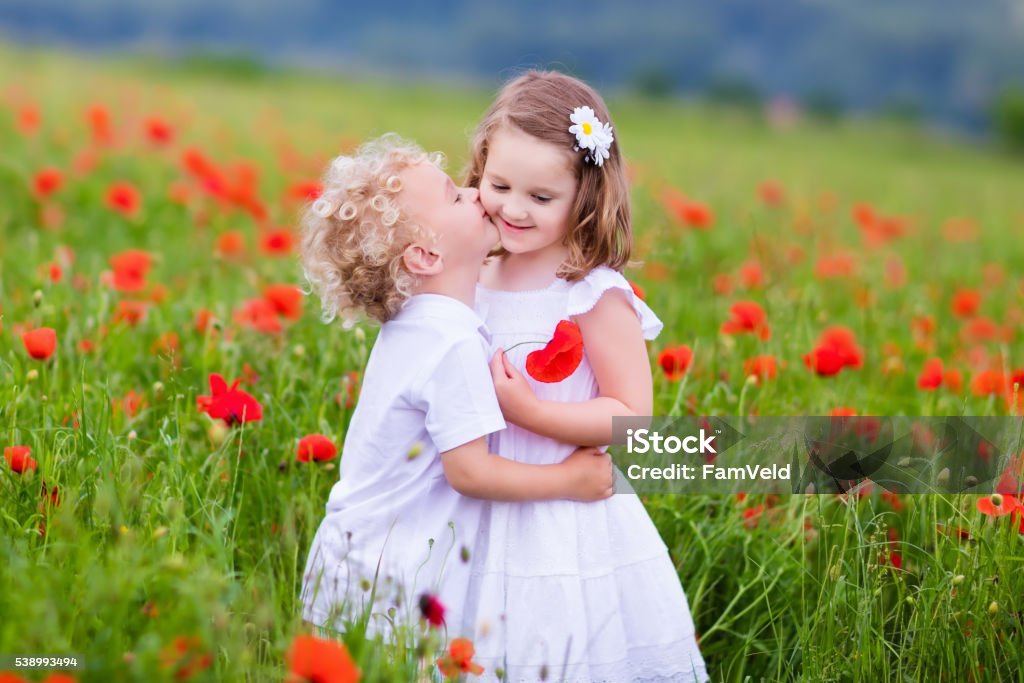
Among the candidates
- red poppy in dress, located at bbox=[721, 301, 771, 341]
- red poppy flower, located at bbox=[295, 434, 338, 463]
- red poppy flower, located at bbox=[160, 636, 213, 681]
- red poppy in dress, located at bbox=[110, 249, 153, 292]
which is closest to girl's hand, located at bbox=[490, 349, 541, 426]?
red poppy flower, located at bbox=[295, 434, 338, 463]

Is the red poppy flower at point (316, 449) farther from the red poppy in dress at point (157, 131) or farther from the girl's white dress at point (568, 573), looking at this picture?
the red poppy in dress at point (157, 131)

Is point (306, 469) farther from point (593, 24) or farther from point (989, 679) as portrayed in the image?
point (593, 24)

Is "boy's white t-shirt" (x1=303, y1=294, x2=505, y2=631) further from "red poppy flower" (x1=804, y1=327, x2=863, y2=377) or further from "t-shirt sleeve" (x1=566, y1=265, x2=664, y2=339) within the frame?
"red poppy flower" (x1=804, y1=327, x2=863, y2=377)

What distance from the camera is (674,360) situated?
2422 millimetres

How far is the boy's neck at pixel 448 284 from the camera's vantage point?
2.01m

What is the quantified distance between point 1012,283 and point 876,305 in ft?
6.44


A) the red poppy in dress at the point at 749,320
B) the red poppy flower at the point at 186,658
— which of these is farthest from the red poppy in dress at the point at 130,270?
the red poppy flower at the point at 186,658

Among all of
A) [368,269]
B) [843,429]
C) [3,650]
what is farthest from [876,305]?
[3,650]

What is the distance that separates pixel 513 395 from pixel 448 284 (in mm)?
255

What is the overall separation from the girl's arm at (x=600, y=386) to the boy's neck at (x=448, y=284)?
5.7 inches

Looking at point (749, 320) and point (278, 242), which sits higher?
point (278, 242)

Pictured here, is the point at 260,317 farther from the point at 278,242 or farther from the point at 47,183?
the point at 47,183

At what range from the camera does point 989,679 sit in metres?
1.92

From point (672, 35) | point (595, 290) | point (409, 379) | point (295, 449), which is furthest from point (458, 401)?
point (672, 35)
